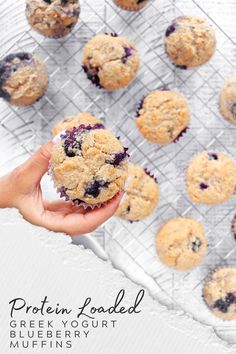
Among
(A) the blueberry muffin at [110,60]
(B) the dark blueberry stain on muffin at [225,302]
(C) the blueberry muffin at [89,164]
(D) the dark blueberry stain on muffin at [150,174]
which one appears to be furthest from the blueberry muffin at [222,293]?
(A) the blueberry muffin at [110,60]

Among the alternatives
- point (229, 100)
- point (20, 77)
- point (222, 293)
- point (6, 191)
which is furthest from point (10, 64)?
point (222, 293)

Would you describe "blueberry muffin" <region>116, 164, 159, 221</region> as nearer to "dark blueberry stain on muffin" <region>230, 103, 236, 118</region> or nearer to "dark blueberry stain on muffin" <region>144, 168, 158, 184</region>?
"dark blueberry stain on muffin" <region>144, 168, 158, 184</region>

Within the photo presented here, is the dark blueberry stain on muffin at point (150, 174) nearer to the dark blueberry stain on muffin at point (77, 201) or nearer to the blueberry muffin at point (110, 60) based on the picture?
the blueberry muffin at point (110, 60)

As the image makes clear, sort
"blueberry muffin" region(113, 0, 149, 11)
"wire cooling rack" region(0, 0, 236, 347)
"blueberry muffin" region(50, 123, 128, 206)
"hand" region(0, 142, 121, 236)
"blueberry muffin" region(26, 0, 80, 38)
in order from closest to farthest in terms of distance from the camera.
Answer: "blueberry muffin" region(50, 123, 128, 206)
"hand" region(0, 142, 121, 236)
"blueberry muffin" region(26, 0, 80, 38)
"blueberry muffin" region(113, 0, 149, 11)
"wire cooling rack" region(0, 0, 236, 347)

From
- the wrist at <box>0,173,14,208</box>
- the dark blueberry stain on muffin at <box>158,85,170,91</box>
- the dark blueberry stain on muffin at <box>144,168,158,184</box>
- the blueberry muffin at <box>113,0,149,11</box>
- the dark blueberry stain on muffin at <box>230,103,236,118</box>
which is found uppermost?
the blueberry muffin at <box>113,0,149,11</box>

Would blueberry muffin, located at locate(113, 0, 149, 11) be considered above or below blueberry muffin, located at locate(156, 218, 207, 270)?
above

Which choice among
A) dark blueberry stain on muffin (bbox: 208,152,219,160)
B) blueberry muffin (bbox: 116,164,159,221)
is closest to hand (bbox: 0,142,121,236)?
blueberry muffin (bbox: 116,164,159,221)
